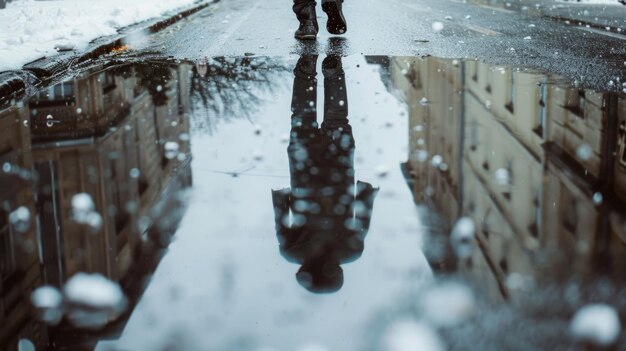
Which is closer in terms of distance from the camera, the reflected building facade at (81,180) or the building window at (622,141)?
the reflected building facade at (81,180)

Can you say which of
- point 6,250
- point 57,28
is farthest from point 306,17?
point 6,250

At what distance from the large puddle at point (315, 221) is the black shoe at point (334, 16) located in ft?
12.3

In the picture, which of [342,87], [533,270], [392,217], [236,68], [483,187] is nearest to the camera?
[533,270]

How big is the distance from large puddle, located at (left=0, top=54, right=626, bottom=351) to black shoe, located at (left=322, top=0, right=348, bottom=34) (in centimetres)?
375

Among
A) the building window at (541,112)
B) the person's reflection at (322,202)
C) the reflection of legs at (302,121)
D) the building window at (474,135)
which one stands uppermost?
the reflection of legs at (302,121)

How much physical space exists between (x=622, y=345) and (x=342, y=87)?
4542 millimetres

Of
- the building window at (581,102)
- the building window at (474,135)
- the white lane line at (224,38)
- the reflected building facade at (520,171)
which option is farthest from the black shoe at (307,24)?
the building window at (474,135)

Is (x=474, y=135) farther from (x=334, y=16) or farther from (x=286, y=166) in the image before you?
(x=334, y=16)

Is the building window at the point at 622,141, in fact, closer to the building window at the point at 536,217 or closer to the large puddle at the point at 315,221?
the large puddle at the point at 315,221

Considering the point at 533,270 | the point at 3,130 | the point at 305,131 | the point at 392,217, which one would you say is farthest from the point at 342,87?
the point at 533,270

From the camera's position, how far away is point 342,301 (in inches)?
98.8

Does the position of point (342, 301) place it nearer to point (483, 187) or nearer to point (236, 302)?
point (236, 302)

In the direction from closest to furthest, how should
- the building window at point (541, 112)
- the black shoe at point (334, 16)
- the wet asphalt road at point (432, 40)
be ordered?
the building window at point (541, 112) < the wet asphalt road at point (432, 40) < the black shoe at point (334, 16)

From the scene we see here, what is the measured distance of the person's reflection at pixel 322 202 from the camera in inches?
113
